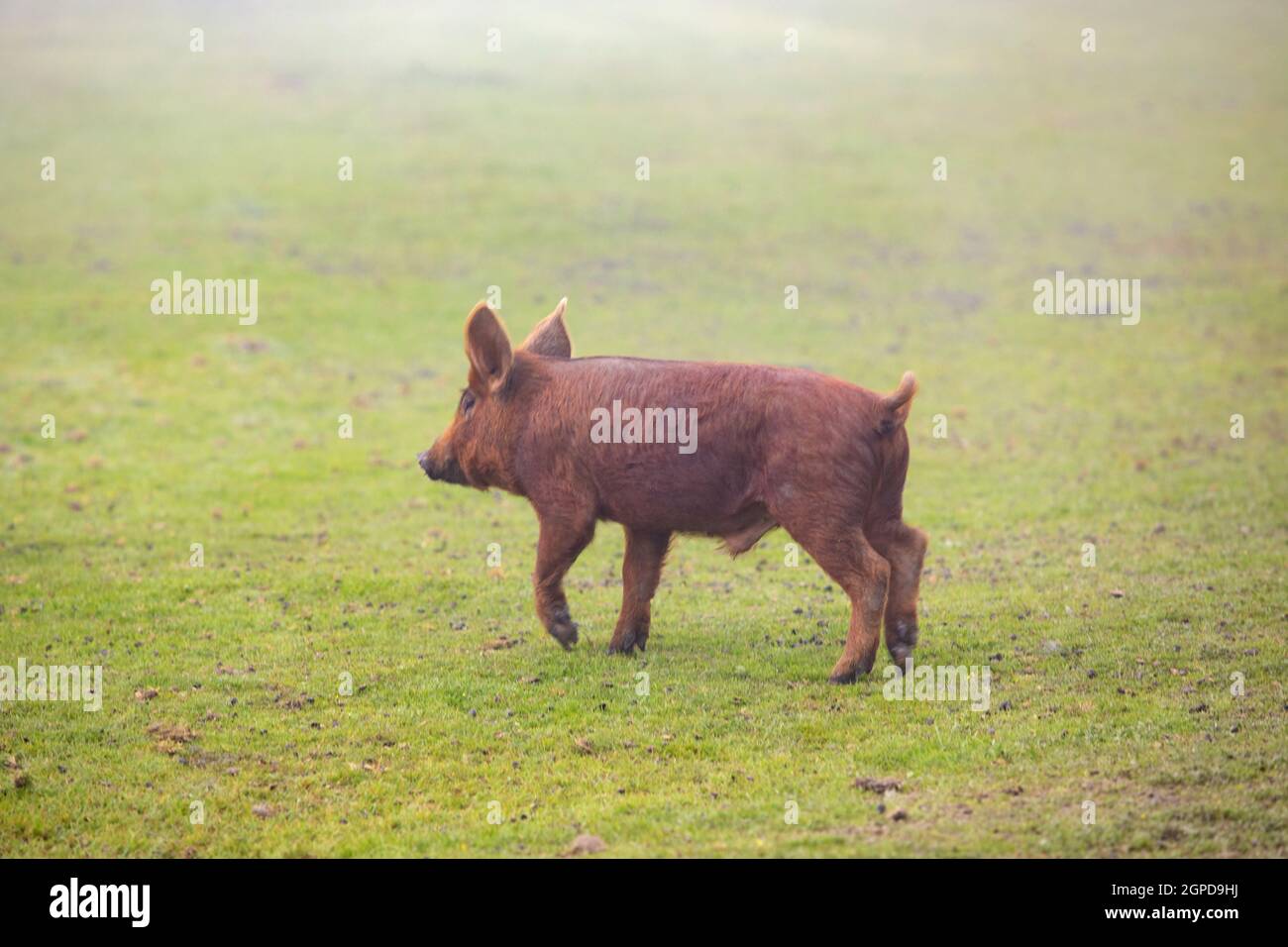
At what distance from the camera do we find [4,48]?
45.5 meters

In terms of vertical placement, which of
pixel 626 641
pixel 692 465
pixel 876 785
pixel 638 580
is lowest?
pixel 876 785

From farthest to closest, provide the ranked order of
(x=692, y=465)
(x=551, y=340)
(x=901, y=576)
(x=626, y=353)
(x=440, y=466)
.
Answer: (x=626, y=353), (x=551, y=340), (x=440, y=466), (x=901, y=576), (x=692, y=465)

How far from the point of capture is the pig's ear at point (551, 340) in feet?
36.6

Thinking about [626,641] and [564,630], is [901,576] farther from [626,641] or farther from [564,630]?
[564,630]

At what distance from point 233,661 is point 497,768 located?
131 inches

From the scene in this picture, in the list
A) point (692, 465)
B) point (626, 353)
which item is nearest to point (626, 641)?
point (692, 465)

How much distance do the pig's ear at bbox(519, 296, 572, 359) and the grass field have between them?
243cm

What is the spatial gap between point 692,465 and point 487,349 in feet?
6.52

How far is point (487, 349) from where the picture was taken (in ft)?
34.1

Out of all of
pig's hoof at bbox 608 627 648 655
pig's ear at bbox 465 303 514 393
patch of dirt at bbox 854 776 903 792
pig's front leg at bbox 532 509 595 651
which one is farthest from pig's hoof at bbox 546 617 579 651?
patch of dirt at bbox 854 776 903 792

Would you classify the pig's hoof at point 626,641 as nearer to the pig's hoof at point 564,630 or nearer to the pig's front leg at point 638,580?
the pig's front leg at point 638,580

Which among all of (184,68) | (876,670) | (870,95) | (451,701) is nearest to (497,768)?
(451,701)

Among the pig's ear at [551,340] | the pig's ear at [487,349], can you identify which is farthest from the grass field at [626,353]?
the pig's ear at [551,340]

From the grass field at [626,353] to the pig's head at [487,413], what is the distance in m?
1.49
